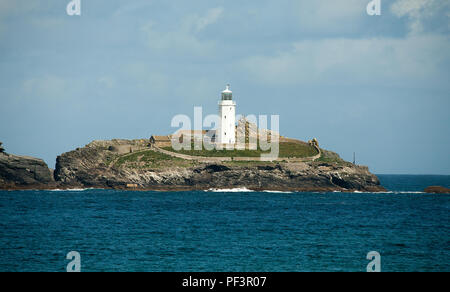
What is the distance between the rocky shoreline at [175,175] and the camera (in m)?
96.1

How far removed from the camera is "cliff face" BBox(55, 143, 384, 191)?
9594cm

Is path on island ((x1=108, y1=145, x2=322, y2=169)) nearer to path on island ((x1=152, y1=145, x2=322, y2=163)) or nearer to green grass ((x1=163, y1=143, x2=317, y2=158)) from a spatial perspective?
path on island ((x1=152, y1=145, x2=322, y2=163))

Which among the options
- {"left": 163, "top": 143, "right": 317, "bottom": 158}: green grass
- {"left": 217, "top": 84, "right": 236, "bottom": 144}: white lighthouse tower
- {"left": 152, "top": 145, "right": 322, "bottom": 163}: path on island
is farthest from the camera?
{"left": 217, "top": 84, "right": 236, "bottom": 144}: white lighthouse tower

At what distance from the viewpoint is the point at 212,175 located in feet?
316

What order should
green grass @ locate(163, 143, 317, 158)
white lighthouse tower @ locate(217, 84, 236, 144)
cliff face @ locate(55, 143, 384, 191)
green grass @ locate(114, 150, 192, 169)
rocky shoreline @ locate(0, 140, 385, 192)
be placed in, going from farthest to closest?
white lighthouse tower @ locate(217, 84, 236, 144)
green grass @ locate(163, 143, 317, 158)
green grass @ locate(114, 150, 192, 169)
rocky shoreline @ locate(0, 140, 385, 192)
cliff face @ locate(55, 143, 384, 191)

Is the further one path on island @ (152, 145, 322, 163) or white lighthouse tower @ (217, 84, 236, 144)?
white lighthouse tower @ (217, 84, 236, 144)

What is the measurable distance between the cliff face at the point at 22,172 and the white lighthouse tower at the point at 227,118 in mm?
30924

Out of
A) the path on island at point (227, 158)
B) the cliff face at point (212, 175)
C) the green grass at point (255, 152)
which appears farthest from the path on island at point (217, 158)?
the cliff face at point (212, 175)

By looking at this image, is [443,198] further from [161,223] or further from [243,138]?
[161,223]

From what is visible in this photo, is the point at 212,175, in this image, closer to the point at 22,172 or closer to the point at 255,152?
the point at 255,152

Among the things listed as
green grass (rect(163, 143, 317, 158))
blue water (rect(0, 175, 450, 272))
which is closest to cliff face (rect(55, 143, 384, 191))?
green grass (rect(163, 143, 317, 158))

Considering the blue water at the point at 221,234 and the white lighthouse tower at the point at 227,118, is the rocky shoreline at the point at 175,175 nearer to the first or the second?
the white lighthouse tower at the point at 227,118

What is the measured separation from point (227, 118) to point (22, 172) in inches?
1400
